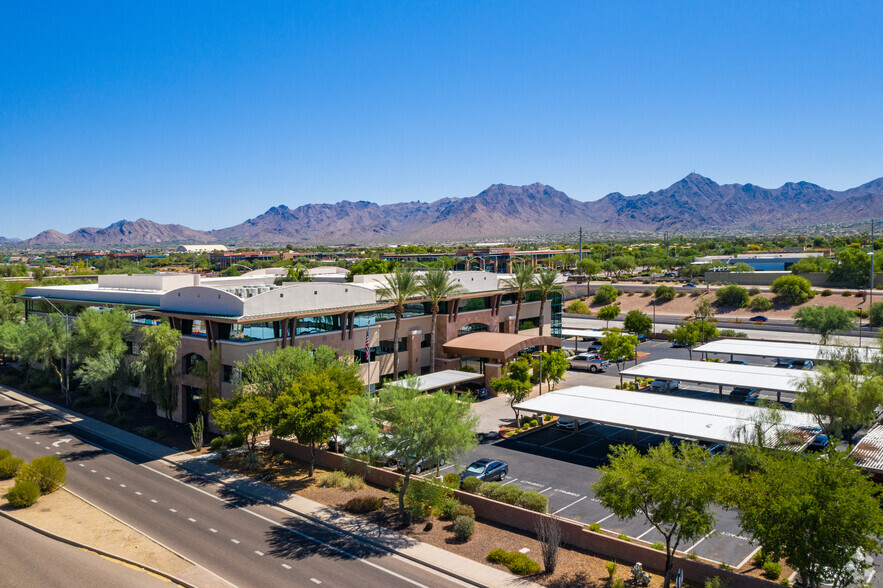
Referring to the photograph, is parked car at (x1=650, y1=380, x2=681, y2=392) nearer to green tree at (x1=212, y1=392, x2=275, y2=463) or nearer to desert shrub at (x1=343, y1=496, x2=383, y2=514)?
desert shrub at (x1=343, y1=496, x2=383, y2=514)

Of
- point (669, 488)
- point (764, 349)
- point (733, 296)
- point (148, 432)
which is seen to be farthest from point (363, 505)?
point (733, 296)

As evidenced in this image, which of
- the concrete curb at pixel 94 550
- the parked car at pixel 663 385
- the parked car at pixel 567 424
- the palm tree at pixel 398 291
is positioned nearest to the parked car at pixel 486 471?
the parked car at pixel 567 424

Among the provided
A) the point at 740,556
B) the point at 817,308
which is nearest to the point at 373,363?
the point at 740,556

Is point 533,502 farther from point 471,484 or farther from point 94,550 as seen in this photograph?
point 94,550

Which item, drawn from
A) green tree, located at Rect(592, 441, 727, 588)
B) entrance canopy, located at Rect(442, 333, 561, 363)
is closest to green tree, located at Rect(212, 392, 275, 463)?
green tree, located at Rect(592, 441, 727, 588)

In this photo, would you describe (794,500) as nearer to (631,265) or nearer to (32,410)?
(32,410)

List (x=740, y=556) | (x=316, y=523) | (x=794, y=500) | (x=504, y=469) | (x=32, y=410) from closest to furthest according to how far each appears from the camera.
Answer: (x=794, y=500)
(x=740, y=556)
(x=316, y=523)
(x=504, y=469)
(x=32, y=410)
